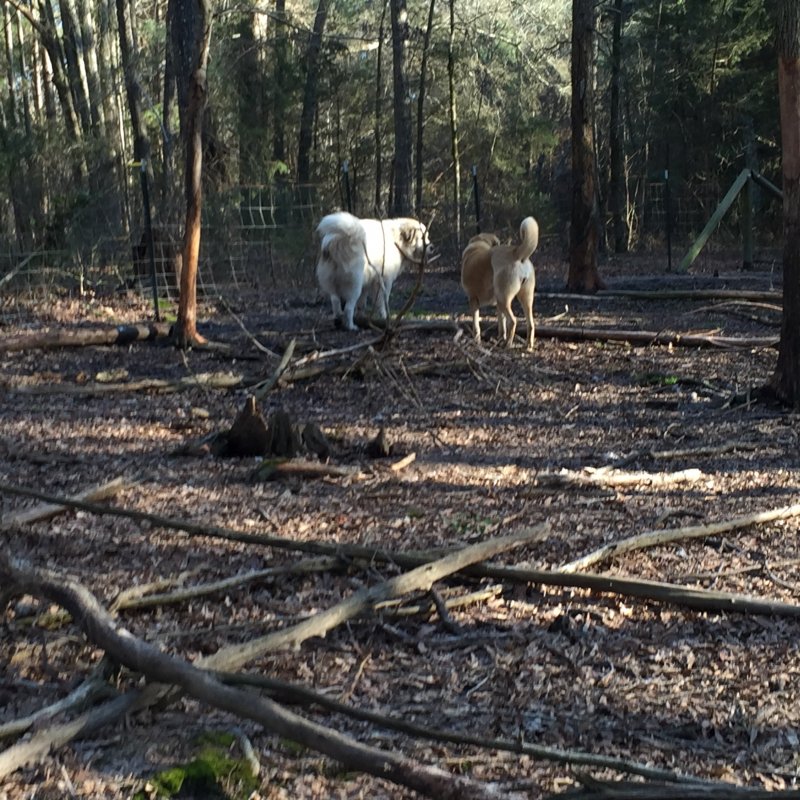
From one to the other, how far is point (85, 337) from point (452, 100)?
18029 mm

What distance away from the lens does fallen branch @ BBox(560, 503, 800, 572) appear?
5207 mm

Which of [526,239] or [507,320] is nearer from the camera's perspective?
[526,239]

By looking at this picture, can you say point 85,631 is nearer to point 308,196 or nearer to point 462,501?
point 462,501

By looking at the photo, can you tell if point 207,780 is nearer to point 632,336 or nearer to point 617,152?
Result: point 632,336

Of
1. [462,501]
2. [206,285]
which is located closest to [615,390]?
[462,501]

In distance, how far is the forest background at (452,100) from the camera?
83.3 ft

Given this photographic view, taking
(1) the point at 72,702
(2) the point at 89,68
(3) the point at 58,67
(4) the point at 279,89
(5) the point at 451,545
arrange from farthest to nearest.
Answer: (4) the point at 279,89 → (2) the point at 89,68 → (3) the point at 58,67 → (5) the point at 451,545 → (1) the point at 72,702

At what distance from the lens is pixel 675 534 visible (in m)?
5.59

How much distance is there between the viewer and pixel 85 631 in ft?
13.0

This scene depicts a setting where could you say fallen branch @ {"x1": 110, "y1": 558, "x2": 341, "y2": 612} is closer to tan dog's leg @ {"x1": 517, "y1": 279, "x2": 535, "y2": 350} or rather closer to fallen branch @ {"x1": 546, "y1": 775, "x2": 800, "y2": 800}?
fallen branch @ {"x1": 546, "y1": 775, "x2": 800, "y2": 800}

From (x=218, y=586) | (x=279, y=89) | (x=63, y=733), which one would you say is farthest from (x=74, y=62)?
(x=63, y=733)

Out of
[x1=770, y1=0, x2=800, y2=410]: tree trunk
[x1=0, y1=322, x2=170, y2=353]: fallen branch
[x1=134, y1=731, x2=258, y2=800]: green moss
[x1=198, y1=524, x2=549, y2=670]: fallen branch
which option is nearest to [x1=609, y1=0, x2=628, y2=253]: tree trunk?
[x1=0, y1=322, x2=170, y2=353]: fallen branch

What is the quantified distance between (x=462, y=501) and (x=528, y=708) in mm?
2602

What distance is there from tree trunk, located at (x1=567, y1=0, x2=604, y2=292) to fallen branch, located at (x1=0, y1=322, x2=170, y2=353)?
24.3 feet
